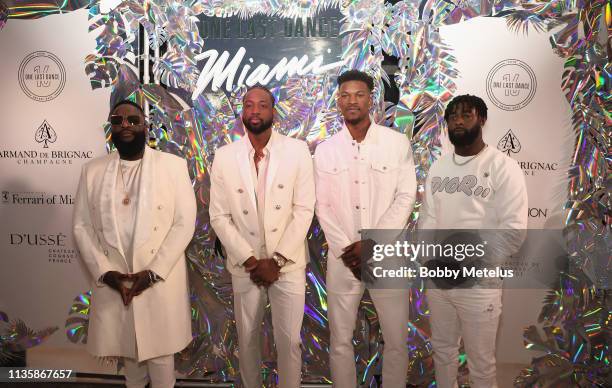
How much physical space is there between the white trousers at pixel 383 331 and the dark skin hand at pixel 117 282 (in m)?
1.31

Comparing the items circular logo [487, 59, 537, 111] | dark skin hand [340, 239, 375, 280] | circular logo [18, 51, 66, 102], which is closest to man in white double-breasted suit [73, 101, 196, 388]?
circular logo [18, 51, 66, 102]

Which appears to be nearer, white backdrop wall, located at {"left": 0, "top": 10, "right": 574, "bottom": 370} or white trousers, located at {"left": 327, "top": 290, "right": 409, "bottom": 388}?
white trousers, located at {"left": 327, "top": 290, "right": 409, "bottom": 388}

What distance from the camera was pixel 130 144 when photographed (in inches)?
124

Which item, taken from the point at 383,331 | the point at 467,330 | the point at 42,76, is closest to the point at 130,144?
the point at 42,76

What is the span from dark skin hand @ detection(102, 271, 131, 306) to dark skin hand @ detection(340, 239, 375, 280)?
1394mm

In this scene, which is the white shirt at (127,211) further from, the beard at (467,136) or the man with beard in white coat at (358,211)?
the beard at (467,136)

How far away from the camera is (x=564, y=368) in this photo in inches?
137

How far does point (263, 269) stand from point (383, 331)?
901 mm

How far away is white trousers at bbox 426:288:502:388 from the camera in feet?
9.84

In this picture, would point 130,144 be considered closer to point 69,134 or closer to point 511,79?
point 69,134

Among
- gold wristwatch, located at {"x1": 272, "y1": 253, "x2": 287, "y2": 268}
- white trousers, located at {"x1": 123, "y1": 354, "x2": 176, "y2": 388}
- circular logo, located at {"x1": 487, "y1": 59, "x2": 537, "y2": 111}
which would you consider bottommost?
white trousers, located at {"x1": 123, "y1": 354, "x2": 176, "y2": 388}

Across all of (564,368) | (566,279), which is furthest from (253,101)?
(564,368)

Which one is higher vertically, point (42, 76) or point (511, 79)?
point (42, 76)

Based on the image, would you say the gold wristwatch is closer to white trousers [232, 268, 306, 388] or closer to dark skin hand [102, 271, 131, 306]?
white trousers [232, 268, 306, 388]
